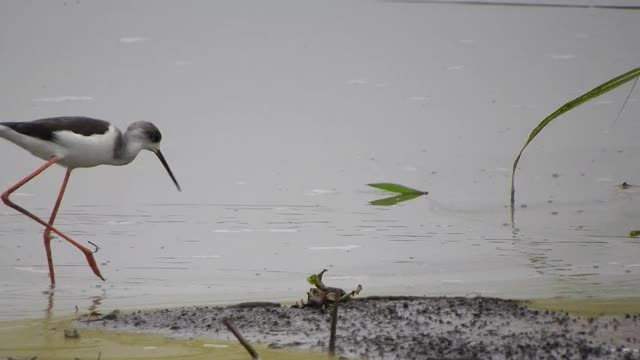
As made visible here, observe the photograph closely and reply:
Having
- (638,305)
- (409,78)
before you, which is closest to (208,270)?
(638,305)

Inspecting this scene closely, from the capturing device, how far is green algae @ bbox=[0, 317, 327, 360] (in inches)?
156

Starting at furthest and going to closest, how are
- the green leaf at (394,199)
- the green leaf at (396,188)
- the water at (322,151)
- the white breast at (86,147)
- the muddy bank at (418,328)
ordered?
the green leaf at (396,188) → the green leaf at (394,199) → the white breast at (86,147) → the water at (322,151) → the muddy bank at (418,328)

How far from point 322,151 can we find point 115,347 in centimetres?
391

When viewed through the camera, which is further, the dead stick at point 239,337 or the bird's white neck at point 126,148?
the bird's white neck at point 126,148

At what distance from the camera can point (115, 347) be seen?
410cm

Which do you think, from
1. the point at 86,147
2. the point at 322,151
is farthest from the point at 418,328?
the point at 322,151

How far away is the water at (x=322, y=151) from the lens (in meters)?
5.48

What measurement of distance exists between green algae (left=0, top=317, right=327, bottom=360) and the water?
48 centimetres

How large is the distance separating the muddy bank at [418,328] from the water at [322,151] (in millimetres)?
457

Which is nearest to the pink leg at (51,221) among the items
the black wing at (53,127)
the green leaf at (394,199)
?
the black wing at (53,127)

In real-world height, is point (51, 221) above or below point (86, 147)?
below

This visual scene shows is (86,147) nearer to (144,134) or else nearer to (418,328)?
(144,134)

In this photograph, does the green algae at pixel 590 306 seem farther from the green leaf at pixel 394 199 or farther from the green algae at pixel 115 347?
the green leaf at pixel 394 199

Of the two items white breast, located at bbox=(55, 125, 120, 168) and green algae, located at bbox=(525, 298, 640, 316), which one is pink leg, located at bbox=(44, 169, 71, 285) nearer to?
white breast, located at bbox=(55, 125, 120, 168)
